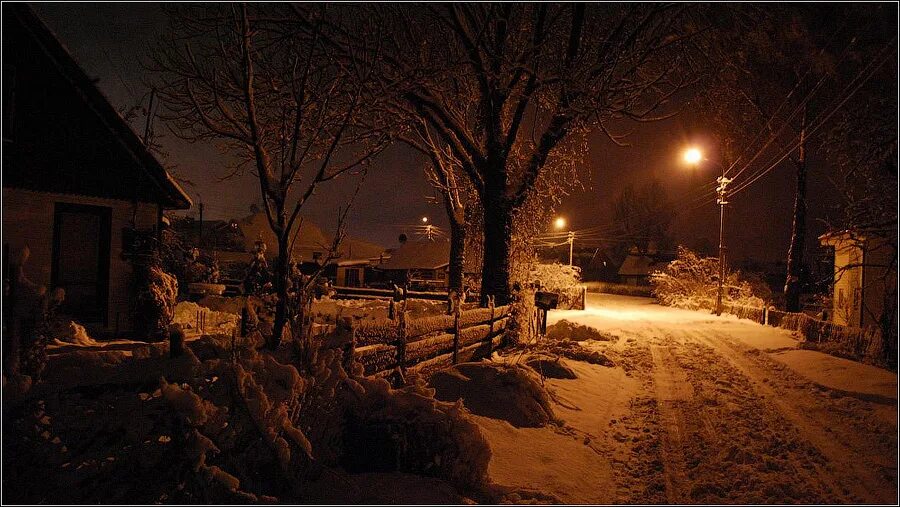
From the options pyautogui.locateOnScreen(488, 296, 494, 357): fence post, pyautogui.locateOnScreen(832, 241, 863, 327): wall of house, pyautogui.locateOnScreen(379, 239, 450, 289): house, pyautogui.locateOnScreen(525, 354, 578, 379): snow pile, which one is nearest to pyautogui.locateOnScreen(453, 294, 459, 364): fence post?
pyautogui.locateOnScreen(525, 354, 578, 379): snow pile

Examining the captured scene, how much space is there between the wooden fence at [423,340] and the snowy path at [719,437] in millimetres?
1664

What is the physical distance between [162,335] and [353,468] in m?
7.78

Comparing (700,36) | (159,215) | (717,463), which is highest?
(700,36)

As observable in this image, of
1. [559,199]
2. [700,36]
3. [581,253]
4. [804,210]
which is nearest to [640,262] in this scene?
[581,253]

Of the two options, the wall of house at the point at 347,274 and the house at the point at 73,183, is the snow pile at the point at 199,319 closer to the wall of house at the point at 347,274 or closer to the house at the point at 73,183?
the house at the point at 73,183

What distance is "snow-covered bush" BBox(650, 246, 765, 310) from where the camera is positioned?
96.8 feet

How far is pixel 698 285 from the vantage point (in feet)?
104

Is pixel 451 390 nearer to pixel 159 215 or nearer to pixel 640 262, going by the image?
pixel 159 215

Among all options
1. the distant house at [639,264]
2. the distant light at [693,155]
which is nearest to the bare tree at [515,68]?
the distant light at [693,155]

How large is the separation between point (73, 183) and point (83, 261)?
8.47ft

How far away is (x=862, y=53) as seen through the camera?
Result: 4148mm

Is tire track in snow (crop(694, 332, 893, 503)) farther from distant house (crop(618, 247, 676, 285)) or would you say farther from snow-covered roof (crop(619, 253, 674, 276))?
snow-covered roof (crop(619, 253, 674, 276))

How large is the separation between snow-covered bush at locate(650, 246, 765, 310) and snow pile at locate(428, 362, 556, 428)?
83.0 ft

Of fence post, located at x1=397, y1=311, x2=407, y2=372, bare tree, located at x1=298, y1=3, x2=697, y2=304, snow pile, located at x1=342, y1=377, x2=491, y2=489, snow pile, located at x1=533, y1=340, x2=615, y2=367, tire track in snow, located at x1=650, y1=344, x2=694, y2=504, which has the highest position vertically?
bare tree, located at x1=298, y1=3, x2=697, y2=304
